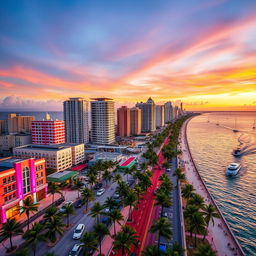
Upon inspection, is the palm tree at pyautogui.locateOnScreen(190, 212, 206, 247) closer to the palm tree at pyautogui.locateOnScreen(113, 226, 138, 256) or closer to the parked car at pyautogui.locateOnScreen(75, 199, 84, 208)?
the palm tree at pyautogui.locateOnScreen(113, 226, 138, 256)

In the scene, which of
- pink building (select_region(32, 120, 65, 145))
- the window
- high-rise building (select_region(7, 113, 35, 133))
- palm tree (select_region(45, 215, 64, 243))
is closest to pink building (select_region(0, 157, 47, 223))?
the window

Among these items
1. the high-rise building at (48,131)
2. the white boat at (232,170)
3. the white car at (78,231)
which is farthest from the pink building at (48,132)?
the white boat at (232,170)

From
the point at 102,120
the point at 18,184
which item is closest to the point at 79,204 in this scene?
the point at 18,184

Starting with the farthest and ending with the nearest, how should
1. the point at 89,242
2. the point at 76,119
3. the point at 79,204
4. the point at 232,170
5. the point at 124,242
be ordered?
the point at 76,119 < the point at 232,170 < the point at 79,204 < the point at 89,242 < the point at 124,242

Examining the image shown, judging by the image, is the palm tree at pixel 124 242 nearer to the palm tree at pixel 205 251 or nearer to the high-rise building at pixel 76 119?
the palm tree at pixel 205 251

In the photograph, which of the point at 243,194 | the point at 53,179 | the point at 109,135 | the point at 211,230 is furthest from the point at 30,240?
the point at 109,135

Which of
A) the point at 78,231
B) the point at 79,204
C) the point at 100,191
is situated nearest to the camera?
the point at 78,231

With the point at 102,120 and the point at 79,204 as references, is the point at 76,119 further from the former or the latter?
the point at 79,204
